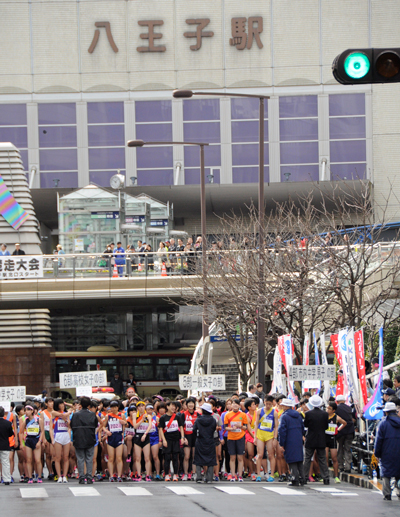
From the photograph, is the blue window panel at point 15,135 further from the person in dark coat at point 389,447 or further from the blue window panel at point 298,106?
the person in dark coat at point 389,447

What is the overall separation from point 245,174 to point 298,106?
513cm

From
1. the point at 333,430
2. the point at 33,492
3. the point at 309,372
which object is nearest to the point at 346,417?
the point at 333,430

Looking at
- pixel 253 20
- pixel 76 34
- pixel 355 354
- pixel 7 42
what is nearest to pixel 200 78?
pixel 253 20

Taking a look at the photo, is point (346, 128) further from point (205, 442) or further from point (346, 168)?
point (205, 442)

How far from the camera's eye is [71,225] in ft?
135

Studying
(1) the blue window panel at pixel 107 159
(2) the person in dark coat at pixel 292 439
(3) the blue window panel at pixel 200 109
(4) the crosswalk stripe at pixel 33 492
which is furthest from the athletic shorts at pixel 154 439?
(3) the blue window panel at pixel 200 109

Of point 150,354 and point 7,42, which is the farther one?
point 7,42

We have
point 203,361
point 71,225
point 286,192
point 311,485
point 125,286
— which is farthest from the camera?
point 286,192

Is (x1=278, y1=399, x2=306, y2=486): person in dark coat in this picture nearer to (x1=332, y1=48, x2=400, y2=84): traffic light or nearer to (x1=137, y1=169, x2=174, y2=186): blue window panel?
(x1=332, y1=48, x2=400, y2=84): traffic light

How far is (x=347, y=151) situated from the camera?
52219 millimetres

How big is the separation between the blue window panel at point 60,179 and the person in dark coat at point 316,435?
37.9 metres

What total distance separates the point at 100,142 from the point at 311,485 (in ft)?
129

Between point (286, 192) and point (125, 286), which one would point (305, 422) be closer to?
point (125, 286)

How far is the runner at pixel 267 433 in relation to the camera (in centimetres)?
1688
